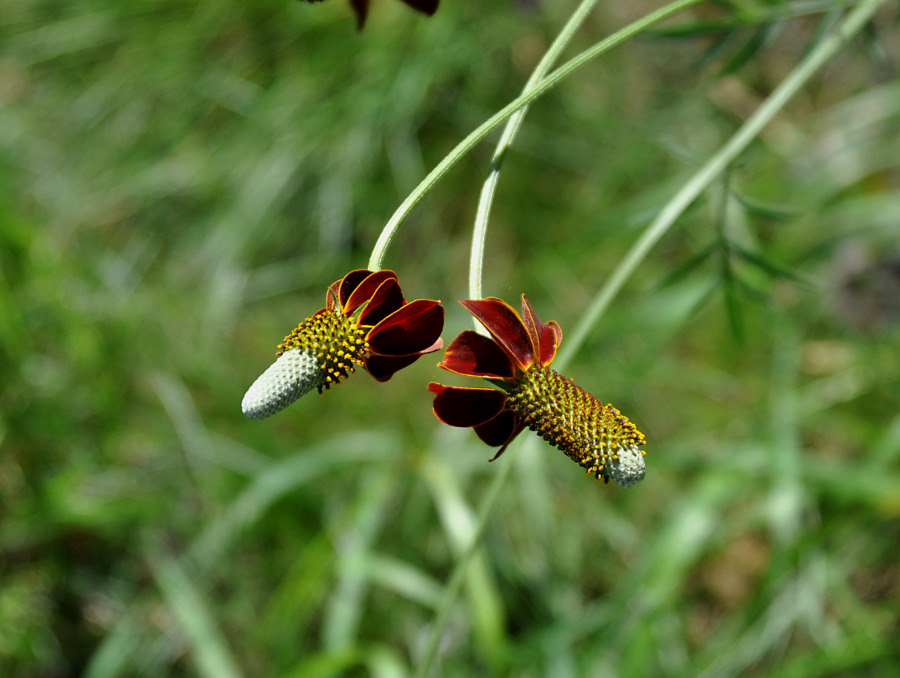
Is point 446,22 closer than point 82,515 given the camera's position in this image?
No

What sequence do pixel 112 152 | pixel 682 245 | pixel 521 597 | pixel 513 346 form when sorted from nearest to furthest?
pixel 513 346, pixel 521 597, pixel 682 245, pixel 112 152

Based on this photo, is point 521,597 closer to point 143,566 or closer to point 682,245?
point 143,566

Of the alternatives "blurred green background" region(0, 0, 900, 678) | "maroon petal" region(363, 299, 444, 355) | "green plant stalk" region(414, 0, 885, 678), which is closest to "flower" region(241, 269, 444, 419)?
"maroon petal" region(363, 299, 444, 355)

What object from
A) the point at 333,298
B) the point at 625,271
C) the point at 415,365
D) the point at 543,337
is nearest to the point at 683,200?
the point at 625,271

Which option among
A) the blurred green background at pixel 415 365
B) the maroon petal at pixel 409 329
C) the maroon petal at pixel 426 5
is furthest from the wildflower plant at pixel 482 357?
the blurred green background at pixel 415 365

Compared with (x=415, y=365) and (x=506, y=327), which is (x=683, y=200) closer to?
(x=506, y=327)

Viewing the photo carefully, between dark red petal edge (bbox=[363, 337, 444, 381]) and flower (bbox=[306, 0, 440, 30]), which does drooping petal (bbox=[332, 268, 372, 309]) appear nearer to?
dark red petal edge (bbox=[363, 337, 444, 381])

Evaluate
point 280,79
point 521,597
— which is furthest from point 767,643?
point 280,79
